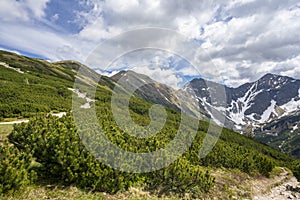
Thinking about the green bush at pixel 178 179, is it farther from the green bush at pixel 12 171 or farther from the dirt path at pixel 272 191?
the green bush at pixel 12 171

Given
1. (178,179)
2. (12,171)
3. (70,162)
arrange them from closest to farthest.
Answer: (12,171) → (70,162) → (178,179)

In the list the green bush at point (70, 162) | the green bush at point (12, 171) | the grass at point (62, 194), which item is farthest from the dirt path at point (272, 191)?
Answer: the green bush at point (12, 171)

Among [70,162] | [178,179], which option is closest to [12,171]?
[70,162]

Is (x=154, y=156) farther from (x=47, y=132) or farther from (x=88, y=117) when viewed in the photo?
(x=47, y=132)

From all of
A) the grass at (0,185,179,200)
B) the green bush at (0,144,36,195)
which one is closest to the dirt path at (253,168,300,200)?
the grass at (0,185,179,200)

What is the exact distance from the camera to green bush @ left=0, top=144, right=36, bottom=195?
857 cm

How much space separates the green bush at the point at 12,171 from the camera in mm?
8570

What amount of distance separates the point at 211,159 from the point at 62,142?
17994 mm

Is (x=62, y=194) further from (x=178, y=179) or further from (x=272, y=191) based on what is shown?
(x=272, y=191)

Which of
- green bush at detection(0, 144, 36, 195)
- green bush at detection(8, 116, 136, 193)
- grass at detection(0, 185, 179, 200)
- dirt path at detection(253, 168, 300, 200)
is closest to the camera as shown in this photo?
green bush at detection(0, 144, 36, 195)

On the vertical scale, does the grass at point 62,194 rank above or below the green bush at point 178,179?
below

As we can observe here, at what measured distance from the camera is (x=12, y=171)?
28.5 feet

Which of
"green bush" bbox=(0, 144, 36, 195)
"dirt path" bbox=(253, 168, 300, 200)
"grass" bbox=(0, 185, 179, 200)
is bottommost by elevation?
"grass" bbox=(0, 185, 179, 200)

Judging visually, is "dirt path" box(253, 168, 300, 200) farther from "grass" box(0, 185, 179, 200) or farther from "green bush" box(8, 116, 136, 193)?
"green bush" box(8, 116, 136, 193)
